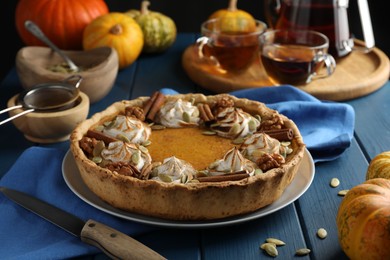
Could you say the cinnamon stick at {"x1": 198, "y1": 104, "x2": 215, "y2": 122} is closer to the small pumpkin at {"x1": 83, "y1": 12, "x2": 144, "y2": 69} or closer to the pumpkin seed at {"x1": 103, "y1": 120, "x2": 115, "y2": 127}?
the pumpkin seed at {"x1": 103, "y1": 120, "x2": 115, "y2": 127}

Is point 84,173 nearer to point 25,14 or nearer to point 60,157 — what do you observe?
point 60,157

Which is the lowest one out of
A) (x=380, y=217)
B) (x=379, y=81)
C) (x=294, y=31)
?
(x=379, y=81)

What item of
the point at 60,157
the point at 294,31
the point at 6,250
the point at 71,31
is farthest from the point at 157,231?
the point at 71,31

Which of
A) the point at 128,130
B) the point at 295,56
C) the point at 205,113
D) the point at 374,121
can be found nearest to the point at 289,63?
the point at 295,56

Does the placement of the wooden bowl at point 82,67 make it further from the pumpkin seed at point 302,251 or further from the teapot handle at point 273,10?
the pumpkin seed at point 302,251

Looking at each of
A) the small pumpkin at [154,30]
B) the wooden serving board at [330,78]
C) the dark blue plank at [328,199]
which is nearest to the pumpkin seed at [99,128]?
the dark blue plank at [328,199]

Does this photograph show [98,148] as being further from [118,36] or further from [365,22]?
[365,22]

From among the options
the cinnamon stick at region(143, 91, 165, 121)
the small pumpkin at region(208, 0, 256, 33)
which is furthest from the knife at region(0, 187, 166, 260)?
the small pumpkin at region(208, 0, 256, 33)

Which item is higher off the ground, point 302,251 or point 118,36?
point 302,251
